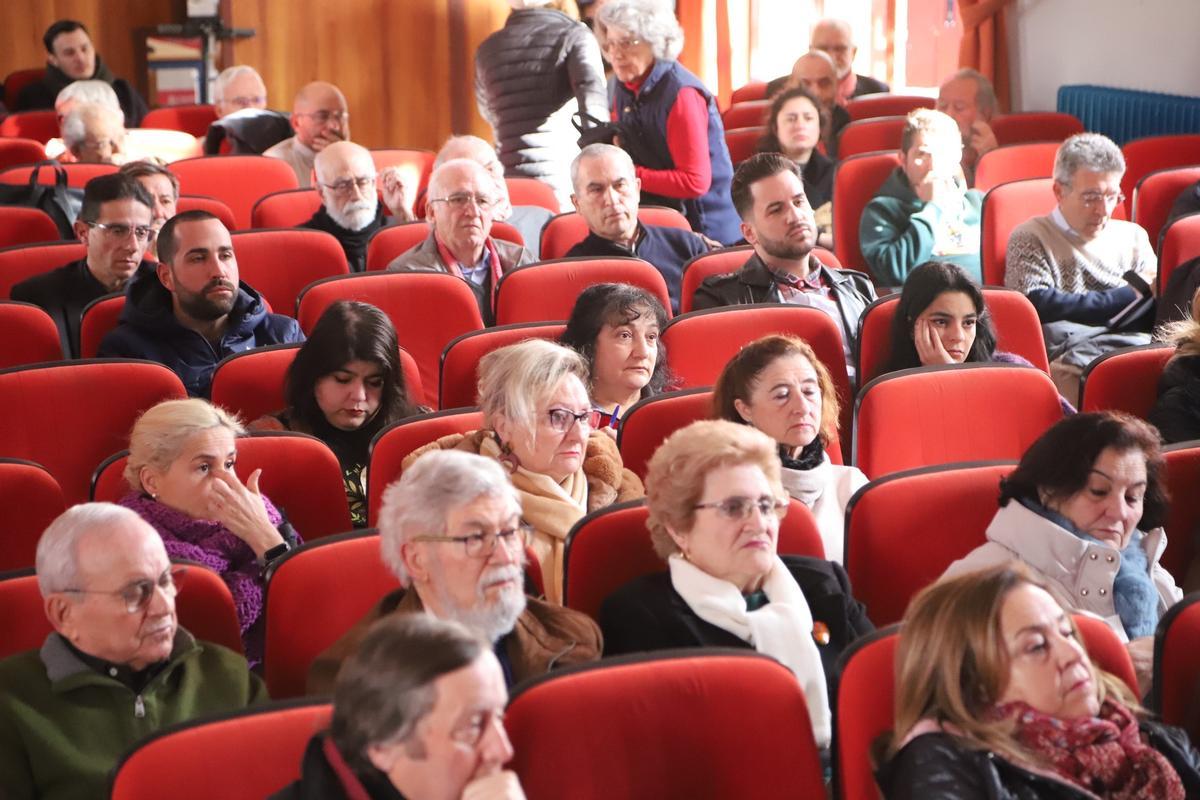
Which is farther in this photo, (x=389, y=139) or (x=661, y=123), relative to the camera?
(x=389, y=139)

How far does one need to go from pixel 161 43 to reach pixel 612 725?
892 centimetres

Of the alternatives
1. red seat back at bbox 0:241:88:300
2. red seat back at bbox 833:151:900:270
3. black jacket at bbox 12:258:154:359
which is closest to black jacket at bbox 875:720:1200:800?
black jacket at bbox 12:258:154:359

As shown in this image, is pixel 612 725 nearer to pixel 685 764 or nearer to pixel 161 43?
pixel 685 764

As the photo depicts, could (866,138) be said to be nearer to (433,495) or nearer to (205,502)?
(205,502)

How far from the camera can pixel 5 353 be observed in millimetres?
3854

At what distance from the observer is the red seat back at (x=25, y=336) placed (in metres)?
3.85

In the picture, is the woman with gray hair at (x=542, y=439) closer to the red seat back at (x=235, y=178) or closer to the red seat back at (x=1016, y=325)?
the red seat back at (x=1016, y=325)

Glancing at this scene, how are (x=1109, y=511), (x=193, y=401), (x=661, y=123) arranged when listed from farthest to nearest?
(x=661, y=123), (x=193, y=401), (x=1109, y=511)

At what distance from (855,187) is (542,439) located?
2.91m

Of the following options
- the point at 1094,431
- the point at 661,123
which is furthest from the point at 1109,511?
the point at 661,123

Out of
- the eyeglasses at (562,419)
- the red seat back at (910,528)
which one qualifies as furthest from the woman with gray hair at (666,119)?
the red seat back at (910,528)

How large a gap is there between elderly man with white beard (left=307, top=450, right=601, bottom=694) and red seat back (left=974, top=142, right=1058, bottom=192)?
422 cm

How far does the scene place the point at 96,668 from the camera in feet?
7.41

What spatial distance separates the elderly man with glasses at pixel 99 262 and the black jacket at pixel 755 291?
1.67 metres
